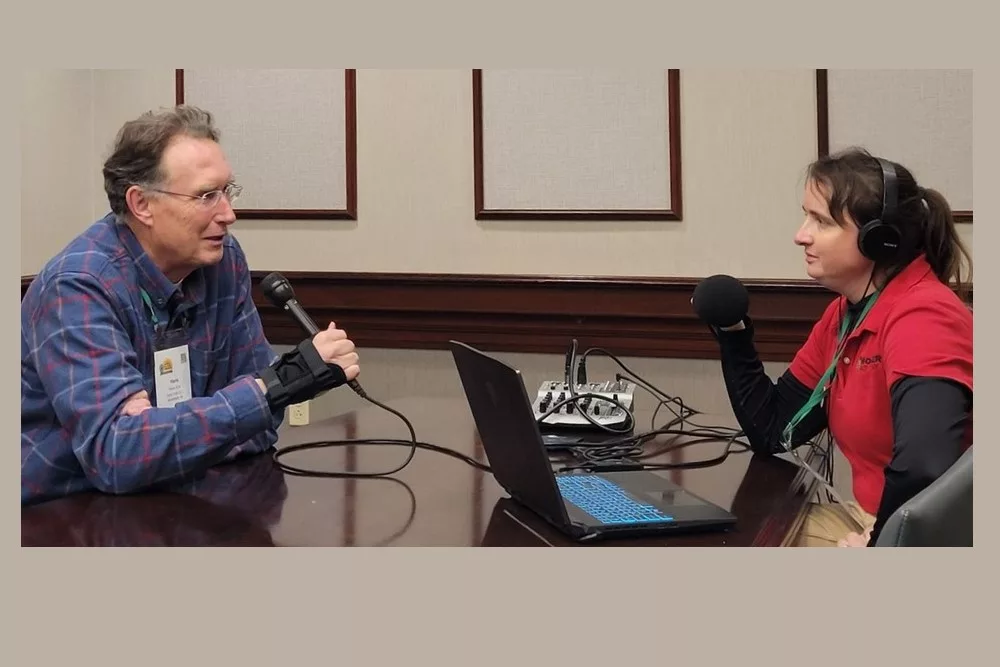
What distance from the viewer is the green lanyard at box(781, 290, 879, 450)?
1882 mm

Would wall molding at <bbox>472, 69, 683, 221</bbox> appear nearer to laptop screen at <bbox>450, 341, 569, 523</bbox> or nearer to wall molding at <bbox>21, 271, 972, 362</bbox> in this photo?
wall molding at <bbox>21, 271, 972, 362</bbox>

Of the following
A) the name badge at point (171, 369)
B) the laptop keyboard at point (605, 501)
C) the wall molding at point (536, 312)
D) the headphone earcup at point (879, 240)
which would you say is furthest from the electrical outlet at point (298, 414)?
the headphone earcup at point (879, 240)

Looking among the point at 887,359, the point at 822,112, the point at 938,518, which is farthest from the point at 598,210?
the point at 938,518

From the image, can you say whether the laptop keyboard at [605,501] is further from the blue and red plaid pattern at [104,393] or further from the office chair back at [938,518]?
the blue and red plaid pattern at [104,393]

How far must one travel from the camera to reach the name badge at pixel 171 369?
1.89m

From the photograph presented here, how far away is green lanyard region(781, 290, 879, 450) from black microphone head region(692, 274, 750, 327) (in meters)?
0.21

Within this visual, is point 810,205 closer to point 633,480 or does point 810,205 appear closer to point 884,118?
point 633,480

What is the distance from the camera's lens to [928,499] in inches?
49.1

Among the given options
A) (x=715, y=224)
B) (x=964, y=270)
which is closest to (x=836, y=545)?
(x=964, y=270)

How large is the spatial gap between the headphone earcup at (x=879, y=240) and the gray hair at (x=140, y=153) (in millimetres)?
1219

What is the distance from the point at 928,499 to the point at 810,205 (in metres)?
0.80

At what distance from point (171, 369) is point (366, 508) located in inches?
20.5

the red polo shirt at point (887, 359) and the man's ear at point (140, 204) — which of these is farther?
the man's ear at point (140, 204)

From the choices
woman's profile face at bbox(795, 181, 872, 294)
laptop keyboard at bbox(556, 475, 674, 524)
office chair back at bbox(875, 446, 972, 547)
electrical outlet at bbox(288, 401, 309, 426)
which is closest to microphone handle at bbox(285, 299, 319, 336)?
laptop keyboard at bbox(556, 475, 674, 524)
